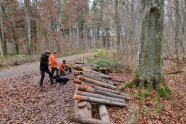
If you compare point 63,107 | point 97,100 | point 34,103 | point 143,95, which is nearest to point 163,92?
point 143,95

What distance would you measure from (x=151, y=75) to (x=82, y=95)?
4011 millimetres

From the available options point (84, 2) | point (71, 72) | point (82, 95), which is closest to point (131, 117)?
point (82, 95)

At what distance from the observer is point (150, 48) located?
42.1 feet

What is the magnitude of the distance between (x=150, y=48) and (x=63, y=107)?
4870mm

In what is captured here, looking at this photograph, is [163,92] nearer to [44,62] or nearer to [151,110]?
[151,110]

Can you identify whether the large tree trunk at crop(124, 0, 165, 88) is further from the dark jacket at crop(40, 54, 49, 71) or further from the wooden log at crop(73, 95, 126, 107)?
the dark jacket at crop(40, 54, 49, 71)

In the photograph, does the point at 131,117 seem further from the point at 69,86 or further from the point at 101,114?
the point at 69,86

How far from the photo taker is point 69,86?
1439 centimetres

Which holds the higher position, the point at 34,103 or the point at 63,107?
the point at 63,107

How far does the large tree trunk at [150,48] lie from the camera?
12781 mm

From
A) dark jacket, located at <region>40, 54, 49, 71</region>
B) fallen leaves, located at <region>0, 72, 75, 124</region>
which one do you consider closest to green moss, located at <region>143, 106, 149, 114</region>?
fallen leaves, located at <region>0, 72, 75, 124</region>

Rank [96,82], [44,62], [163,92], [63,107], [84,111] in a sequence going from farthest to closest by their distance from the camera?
[44,62]
[96,82]
[163,92]
[63,107]
[84,111]

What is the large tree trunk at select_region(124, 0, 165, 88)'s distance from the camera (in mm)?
12781

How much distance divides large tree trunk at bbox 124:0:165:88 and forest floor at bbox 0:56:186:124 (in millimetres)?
681
